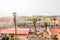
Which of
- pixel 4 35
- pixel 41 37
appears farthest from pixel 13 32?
pixel 41 37

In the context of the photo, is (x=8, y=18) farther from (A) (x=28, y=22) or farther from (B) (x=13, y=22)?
(A) (x=28, y=22)

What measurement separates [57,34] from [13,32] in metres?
0.62

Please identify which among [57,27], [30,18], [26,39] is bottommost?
[26,39]

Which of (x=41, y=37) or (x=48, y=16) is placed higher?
(x=48, y=16)

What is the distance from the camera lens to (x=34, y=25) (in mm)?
2008

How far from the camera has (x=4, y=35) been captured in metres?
1.99

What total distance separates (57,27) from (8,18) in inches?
27.9

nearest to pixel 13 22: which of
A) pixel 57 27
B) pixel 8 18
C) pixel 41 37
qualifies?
pixel 8 18

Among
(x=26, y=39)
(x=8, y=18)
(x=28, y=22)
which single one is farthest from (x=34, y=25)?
(x=8, y=18)

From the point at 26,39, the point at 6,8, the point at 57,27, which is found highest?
the point at 6,8

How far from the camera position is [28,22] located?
2.02 meters

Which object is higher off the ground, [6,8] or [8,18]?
[6,8]

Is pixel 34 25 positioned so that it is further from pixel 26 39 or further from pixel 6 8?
pixel 6 8

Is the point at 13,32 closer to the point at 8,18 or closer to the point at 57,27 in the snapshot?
the point at 8,18
